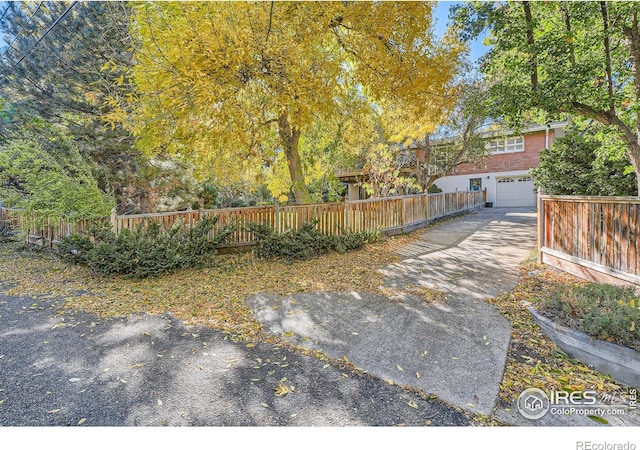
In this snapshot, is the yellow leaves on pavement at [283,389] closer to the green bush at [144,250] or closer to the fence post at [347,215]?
the green bush at [144,250]

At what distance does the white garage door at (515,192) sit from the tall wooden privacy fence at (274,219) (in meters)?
12.2

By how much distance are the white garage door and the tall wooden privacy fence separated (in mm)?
12183

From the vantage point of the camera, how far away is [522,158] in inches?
745

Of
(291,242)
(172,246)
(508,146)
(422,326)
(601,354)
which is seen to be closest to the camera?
(601,354)

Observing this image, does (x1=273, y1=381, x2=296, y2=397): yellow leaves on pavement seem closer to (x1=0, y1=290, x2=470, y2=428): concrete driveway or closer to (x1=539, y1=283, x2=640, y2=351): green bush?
(x1=0, y1=290, x2=470, y2=428): concrete driveway

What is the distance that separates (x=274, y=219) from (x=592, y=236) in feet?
20.7

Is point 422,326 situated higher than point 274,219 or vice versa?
point 274,219

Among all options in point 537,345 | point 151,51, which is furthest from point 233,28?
point 537,345

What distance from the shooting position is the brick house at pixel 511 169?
18469mm

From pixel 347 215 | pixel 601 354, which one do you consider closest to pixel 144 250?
pixel 347 215

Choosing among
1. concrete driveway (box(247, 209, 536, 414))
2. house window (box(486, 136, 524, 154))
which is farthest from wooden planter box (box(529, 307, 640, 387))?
house window (box(486, 136, 524, 154))

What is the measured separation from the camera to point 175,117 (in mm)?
6156

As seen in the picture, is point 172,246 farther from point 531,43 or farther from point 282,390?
point 531,43

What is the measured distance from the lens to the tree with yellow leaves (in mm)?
4516
